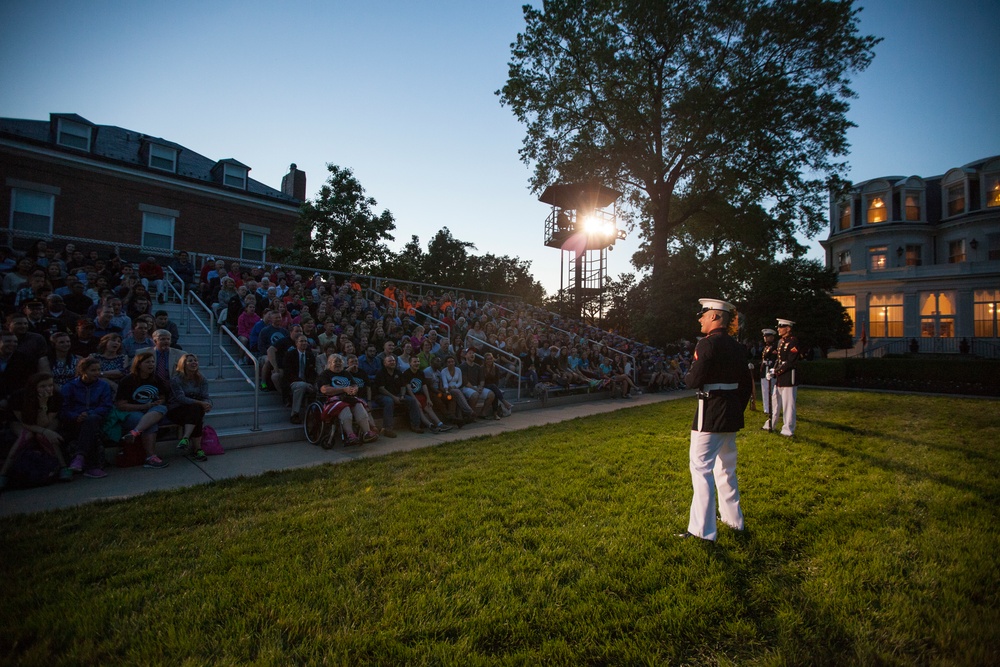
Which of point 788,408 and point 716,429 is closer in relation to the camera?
point 716,429

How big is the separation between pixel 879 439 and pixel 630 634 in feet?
26.4

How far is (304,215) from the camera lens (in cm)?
2286

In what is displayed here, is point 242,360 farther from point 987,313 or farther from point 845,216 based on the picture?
point 845,216

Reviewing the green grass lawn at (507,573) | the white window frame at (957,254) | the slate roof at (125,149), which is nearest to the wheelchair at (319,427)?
the green grass lawn at (507,573)

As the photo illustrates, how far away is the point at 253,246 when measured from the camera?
910 inches

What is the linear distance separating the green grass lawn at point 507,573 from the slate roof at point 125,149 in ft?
71.6

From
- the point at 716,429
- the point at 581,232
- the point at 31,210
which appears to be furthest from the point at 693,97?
the point at 31,210

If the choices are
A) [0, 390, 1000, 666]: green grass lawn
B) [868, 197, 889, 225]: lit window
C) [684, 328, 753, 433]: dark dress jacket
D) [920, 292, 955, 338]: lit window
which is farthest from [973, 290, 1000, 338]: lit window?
[684, 328, 753, 433]: dark dress jacket

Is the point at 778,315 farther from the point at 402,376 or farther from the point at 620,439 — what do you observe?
the point at 402,376

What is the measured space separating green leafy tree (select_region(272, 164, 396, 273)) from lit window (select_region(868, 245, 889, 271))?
119ft

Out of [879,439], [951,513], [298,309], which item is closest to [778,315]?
[879,439]

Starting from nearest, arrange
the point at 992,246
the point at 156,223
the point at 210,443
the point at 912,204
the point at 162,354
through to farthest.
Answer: the point at 210,443
the point at 162,354
the point at 156,223
the point at 992,246
the point at 912,204

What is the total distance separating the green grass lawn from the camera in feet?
7.97

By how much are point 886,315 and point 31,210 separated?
4902 centimetres
